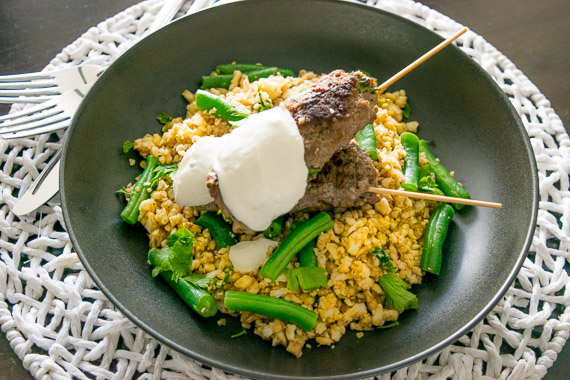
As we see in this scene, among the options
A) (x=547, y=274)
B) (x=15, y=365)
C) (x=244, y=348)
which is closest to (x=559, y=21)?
(x=547, y=274)

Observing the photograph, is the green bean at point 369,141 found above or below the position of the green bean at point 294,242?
above

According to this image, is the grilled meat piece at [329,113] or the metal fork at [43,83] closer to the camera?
the grilled meat piece at [329,113]

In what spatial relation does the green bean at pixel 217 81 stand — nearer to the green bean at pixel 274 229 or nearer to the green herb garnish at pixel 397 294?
the green bean at pixel 274 229

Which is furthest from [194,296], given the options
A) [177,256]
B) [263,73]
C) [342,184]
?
[263,73]

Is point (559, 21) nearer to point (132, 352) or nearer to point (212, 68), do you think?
point (212, 68)

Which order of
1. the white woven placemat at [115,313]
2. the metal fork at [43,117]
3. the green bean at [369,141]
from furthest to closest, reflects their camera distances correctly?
the metal fork at [43,117] → the green bean at [369,141] → the white woven placemat at [115,313]

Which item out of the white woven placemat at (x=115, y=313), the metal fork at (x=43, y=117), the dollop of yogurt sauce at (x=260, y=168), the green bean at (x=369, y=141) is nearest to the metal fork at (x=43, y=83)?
the metal fork at (x=43, y=117)

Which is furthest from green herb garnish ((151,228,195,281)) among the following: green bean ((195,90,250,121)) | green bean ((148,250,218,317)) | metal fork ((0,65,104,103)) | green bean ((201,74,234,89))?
metal fork ((0,65,104,103))
